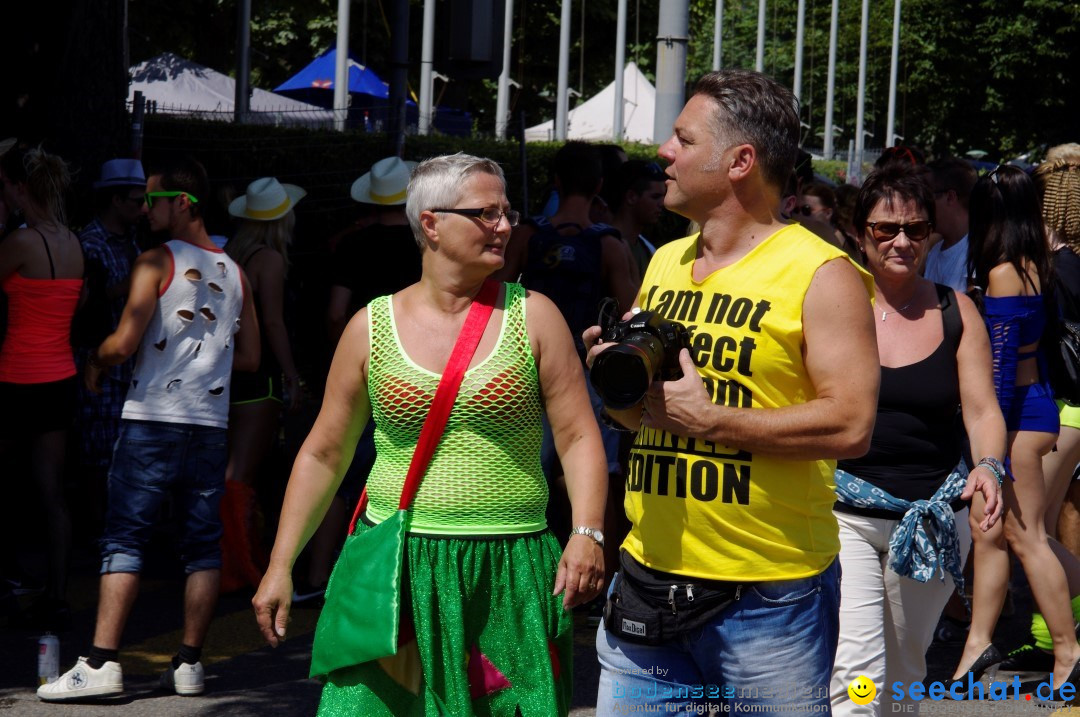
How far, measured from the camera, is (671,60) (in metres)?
9.67

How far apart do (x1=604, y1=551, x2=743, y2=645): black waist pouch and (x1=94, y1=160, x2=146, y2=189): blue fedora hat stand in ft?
16.4

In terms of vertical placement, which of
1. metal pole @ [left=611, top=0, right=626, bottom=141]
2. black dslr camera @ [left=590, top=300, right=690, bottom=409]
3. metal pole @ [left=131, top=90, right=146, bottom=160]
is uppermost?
metal pole @ [left=611, top=0, right=626, bottom=141]

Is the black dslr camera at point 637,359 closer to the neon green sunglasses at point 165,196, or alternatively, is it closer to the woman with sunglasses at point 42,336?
the neon green sunglasses at point 165,196

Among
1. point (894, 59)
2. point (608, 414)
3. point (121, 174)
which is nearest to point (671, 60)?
point (121, 174)

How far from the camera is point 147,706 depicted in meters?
5.18

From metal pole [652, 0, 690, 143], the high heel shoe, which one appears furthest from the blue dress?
metal pole [652, 0, 690, 143]

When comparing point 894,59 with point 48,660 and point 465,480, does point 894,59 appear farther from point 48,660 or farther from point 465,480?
point 465,480

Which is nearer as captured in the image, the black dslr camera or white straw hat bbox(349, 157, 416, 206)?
the black dslr camera

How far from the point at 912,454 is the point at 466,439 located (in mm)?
1433

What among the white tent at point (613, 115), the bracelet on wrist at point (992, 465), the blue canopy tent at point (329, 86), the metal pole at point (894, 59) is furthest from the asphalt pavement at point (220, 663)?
the metal pole at point (894, 59)

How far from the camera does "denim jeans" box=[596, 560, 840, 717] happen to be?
284 centimetres

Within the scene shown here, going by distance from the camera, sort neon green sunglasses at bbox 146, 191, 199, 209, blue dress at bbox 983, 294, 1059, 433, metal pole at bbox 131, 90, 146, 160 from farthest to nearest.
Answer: metal pole at bbox 131, 90, 146, 160, neon green sunglasses at bbox 146, 191, 199, 209, blue dress at bbox 983, 294, 1059, 433

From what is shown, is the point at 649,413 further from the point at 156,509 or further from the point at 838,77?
the point at 838,77

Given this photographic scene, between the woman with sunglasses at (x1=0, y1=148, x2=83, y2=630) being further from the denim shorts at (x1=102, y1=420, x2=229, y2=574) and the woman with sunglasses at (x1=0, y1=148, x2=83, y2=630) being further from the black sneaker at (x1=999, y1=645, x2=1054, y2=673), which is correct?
the black sneaker at (x1=999, y1=645, x2=1054, y2=673)
